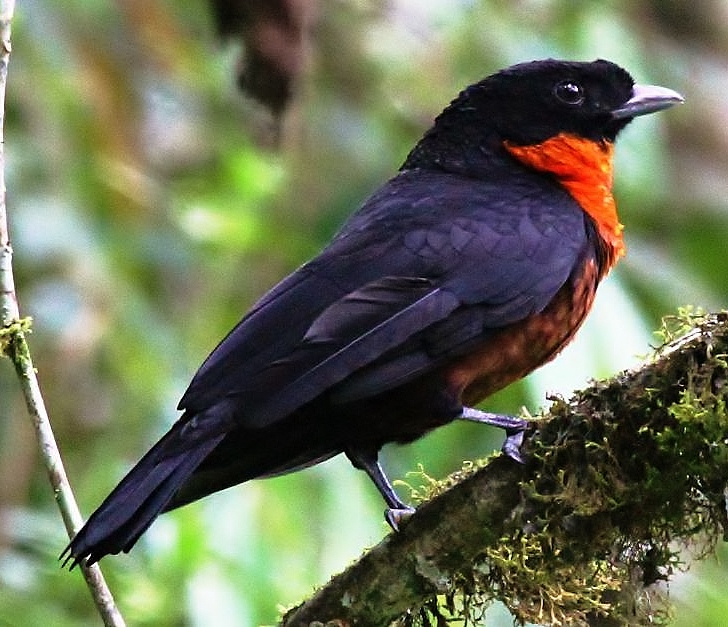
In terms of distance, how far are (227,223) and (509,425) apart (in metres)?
2.43

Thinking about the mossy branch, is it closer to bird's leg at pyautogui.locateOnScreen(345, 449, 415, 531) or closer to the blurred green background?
bird's leg at pyautogui.locateOnScreen(345, 449, 415, 531)

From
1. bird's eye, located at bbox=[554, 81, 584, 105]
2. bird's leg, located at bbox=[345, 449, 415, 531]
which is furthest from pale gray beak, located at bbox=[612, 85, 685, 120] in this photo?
bird's leg, located at bbox=[345, 449, 415, 531]

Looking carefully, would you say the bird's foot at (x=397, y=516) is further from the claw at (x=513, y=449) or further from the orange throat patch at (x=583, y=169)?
the orange throat patch at (x=583, y=169)

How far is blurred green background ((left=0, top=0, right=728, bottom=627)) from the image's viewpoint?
A: 4.22 meters

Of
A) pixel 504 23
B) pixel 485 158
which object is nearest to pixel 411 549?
pixel 485 158

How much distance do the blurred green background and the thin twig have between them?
0.95 metres

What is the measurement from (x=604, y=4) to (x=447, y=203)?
1.85 metres

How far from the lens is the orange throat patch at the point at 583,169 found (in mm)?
4016

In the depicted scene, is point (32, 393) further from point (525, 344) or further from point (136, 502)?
point (525, 344)

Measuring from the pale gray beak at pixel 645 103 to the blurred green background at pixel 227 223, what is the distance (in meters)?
0.46

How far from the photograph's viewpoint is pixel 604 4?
5355mm

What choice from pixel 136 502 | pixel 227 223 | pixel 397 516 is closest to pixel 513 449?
pixel 397 516

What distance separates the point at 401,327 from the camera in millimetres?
3365

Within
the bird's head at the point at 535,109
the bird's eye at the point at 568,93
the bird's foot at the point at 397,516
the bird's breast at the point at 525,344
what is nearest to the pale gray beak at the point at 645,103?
the bird's head at the point at 535,109
